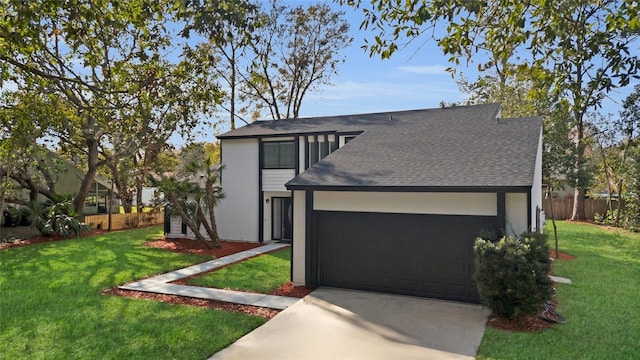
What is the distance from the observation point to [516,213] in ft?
26.8

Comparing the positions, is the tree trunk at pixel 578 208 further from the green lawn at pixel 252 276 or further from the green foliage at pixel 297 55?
the green lawn at pixel 252 276

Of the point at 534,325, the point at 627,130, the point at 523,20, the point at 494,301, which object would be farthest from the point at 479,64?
the point at 627,130

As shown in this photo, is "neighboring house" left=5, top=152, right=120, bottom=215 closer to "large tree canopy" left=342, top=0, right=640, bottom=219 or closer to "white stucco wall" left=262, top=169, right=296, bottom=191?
"white stucco wall" left=262, top=169, right=296, bottom=191

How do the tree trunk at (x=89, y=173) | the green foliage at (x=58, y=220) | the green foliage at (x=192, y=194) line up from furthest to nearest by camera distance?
the tree trunk at (x=89, y=173), the green foliage at (x=58, y=220), the green foliage at (x=192, y=194)

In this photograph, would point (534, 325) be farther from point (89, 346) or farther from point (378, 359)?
point (89, 346)

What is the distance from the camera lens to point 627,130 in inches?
994

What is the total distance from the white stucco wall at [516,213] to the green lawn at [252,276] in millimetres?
5586

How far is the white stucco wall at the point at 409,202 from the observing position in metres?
8.41

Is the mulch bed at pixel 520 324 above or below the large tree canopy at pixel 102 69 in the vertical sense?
below

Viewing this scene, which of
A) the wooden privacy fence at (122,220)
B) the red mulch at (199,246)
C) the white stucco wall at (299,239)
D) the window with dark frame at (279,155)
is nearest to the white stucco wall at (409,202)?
the white stucco wall at (299,239)

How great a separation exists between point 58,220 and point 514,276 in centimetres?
1999

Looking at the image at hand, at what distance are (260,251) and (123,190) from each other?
16.3 m

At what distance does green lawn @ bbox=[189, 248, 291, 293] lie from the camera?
33.2ft

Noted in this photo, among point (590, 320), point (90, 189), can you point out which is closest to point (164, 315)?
point (590, 320)
